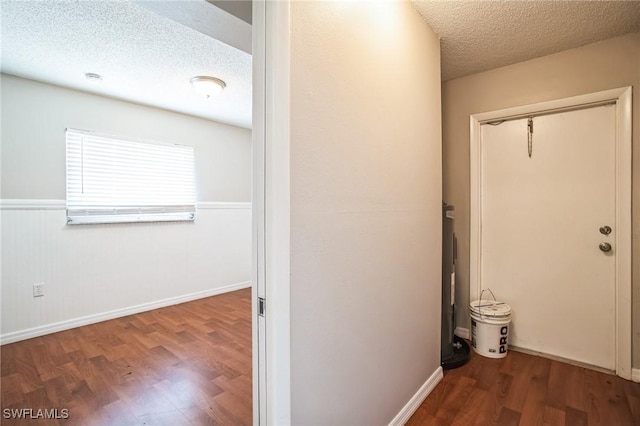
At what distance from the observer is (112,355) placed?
2436 mm

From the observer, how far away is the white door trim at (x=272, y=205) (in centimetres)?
97

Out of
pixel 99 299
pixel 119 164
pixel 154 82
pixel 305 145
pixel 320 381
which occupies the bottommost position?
pixel 99 299

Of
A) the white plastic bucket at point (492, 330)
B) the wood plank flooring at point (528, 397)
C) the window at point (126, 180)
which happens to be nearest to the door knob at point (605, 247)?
the white plastic bucket at point (492, 330)

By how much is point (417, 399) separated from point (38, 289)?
133 inches

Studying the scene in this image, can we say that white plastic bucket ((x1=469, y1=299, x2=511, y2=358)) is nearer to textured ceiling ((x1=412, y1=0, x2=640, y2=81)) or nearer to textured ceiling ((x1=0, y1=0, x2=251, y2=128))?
textured ceiling ((x1=412, y1=0, x2=640, y2=81))

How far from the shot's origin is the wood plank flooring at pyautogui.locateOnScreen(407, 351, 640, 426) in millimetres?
1664

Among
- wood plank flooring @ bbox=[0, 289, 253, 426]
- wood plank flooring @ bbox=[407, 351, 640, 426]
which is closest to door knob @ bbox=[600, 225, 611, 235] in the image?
wood plank flooring @ bbox=[407, 351, 640, 426]

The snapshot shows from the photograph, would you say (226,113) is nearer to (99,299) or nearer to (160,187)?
(160,187)

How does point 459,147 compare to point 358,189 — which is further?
point 459,147

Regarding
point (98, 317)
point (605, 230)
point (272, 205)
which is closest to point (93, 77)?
point (98, 317)

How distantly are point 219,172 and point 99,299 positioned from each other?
204 cm

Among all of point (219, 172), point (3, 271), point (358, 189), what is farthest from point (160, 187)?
point (358, 189)

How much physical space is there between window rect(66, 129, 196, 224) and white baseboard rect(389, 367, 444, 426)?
10.6ft

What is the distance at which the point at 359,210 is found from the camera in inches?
52.1
